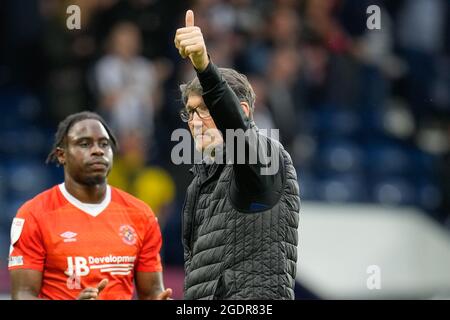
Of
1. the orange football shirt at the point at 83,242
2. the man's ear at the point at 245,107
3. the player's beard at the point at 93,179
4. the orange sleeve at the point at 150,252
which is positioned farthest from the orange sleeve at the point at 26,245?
the man's ear at the point at 245,107

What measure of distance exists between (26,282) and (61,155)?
2.28 feet

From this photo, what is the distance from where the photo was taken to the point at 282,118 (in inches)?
409

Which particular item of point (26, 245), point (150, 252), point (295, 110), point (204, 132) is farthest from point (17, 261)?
point (295, 110)

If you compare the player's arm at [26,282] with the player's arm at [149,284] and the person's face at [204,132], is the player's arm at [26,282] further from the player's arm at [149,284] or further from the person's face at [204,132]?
the person's face at [204,132]

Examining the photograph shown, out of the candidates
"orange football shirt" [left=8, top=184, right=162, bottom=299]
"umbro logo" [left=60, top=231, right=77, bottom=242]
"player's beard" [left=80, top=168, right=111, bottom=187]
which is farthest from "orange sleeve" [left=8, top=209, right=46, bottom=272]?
"player's beard" [left=80, top=168, right=111, bottom=187]

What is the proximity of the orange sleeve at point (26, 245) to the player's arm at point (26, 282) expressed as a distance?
0.08ft

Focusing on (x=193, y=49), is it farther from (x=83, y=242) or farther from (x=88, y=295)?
(x=83, y=242)

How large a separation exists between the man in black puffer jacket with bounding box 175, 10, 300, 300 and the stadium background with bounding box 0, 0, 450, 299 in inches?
175

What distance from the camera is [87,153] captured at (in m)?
5.45

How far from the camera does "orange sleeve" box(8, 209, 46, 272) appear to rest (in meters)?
5.26

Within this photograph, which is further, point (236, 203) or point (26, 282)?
point (26, 282)
